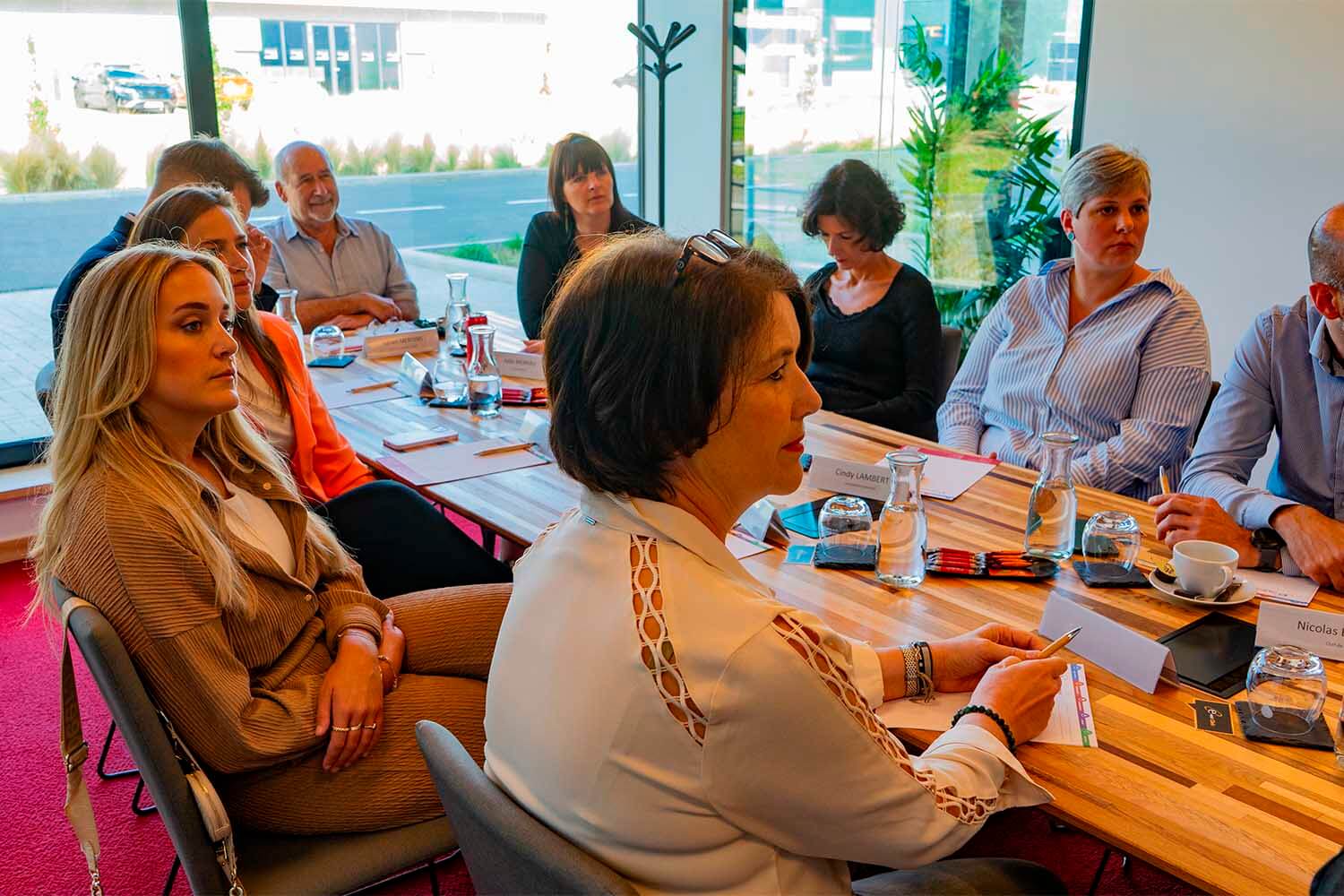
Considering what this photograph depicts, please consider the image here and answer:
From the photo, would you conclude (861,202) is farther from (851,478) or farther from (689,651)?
(689,651)

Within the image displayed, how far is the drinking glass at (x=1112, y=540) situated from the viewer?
202 cm

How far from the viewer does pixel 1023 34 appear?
4941 mm

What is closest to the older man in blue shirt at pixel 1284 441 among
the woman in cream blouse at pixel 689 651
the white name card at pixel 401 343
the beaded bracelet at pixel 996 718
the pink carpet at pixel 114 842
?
the pink carpet at pixel 114 842

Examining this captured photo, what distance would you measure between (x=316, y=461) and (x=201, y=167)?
4.90ft

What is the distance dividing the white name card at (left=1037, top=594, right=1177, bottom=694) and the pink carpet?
2.42ft

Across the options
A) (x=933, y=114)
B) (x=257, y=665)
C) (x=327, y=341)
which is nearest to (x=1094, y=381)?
(x=257, y=665)

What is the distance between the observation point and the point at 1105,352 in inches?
117

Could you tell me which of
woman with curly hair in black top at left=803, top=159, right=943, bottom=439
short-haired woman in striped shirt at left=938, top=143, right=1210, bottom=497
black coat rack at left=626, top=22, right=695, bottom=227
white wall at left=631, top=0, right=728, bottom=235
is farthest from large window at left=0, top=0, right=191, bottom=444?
short-haired woman in striped shirt at left=938, top=143, right=1210, bottom=497

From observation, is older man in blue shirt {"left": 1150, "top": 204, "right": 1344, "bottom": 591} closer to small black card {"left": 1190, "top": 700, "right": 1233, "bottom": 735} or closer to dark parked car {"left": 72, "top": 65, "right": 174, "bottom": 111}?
small black card {"left": 1190, "top": 700, "right": 1233, "bottom": 735}

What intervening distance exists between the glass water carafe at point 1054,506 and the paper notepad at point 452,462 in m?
1.18

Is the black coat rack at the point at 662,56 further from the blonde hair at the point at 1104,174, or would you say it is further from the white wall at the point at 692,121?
the blonde hair at the point at 1104,174

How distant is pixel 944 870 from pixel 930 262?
441cm

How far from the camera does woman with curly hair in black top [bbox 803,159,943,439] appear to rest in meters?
3.47

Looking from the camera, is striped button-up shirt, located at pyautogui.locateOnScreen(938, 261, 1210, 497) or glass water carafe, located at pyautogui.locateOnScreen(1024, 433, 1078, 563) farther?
striped button-up shirt, located at pyautogui.locateOnScreen(938, 261, 1210, 497)
